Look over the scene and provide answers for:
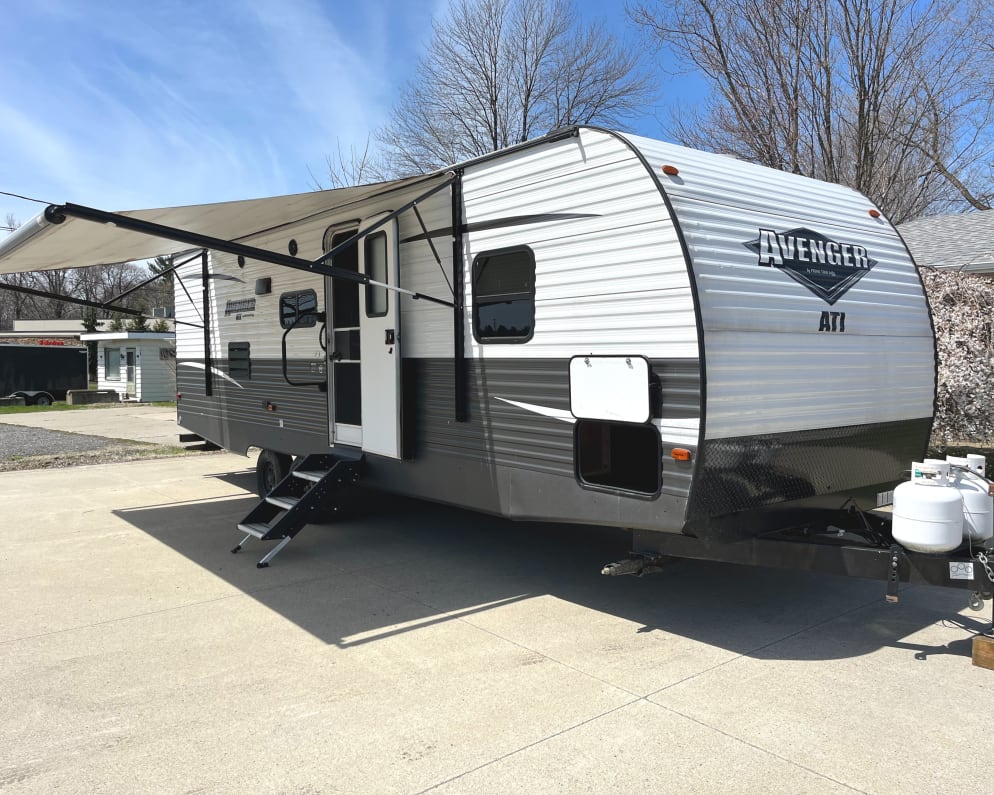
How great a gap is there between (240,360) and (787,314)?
5873 mm

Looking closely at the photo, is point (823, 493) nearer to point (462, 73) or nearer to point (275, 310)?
point (275, 310)

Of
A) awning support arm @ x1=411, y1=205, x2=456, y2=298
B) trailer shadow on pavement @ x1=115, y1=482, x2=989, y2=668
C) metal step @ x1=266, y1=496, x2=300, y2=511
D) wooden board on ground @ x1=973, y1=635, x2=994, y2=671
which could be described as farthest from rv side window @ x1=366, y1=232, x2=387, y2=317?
wooden board on ground @ x1=973, y1=635, x2=994, y2=671

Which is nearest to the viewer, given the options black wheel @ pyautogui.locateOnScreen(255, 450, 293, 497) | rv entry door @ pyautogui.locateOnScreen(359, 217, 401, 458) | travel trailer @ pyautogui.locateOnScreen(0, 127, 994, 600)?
travel trailer @ pyautogui.locateOnScreen(0, 127, 994, 600)

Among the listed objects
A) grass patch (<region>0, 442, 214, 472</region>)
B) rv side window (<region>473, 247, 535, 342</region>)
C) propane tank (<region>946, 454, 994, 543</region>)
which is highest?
rv side window (<region>473, 247, 535, 342</region>)

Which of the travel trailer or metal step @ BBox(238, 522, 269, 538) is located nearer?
the travel trailer

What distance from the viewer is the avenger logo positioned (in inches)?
179

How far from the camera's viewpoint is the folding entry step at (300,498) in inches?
238

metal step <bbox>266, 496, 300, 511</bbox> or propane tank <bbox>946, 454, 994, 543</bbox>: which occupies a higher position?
propane tank <bbox>946, 454, 994, 543</bbox>

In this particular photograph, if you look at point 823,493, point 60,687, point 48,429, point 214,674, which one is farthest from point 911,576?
point 48,429

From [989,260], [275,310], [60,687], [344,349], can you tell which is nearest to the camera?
[60,687]

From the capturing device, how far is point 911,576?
4.01 metres

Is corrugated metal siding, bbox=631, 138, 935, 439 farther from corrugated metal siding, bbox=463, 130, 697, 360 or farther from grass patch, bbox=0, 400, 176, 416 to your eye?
grass patch, bbox=0, 400, 176, 416

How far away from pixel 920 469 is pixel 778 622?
4.34 feet

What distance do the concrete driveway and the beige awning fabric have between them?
8.42 feet
